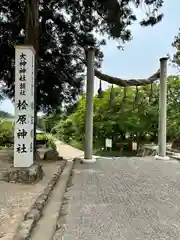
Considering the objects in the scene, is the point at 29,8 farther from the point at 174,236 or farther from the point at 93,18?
the point at 174,236

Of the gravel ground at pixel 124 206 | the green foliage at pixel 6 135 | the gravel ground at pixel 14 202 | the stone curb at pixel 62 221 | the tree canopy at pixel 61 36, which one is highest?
the tree canopy at pixel 61 36

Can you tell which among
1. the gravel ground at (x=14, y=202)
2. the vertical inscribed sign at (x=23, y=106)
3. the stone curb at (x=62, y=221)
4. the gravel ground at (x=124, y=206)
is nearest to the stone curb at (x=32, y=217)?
the gravel ground at (x=14, y=202)

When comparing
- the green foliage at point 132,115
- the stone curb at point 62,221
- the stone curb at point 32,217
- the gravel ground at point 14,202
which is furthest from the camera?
the green foliage at point 132,115

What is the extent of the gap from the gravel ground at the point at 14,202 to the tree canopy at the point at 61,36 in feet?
17.7

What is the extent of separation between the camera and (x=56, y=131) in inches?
1416

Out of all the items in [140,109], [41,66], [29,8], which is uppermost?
[29,8]

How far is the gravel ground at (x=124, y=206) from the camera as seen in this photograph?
3516 millimetres

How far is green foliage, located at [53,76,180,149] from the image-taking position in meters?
17.9

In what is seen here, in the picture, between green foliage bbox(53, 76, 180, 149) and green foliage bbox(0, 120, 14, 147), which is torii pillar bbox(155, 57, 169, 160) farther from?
green foliage bbox(0, 120, 14, 147)

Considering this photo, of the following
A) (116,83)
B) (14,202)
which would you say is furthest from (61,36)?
(14,202)

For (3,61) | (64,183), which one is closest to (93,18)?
(3,61)

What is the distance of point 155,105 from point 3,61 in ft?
32.0

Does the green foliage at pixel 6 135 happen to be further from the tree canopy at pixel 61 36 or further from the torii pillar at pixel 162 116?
the torii pillar at pixel 162 116

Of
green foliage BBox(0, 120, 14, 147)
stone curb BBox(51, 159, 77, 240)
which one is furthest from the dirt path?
stone curb BBox(51, 159, 77, 240)
